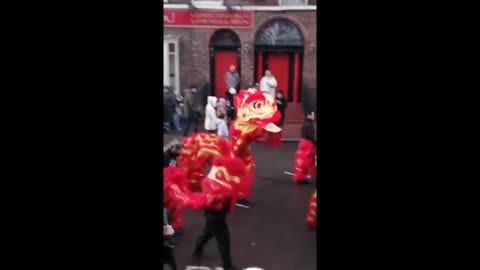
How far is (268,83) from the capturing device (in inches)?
122

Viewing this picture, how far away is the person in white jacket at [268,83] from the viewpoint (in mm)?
3096

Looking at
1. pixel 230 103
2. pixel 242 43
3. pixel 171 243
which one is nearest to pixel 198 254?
pixel 171 243

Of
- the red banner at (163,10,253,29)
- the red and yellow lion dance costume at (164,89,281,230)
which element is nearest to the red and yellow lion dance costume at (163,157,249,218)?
the red and yellow lion dance costume at (164,89,281,230)

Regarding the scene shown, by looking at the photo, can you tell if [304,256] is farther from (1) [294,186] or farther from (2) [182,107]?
(2) [182,107]

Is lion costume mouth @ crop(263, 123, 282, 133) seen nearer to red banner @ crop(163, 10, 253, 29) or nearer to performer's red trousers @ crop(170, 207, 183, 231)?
red banner @ crop(163, 10, 253, 29)

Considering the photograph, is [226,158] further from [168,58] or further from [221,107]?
[168,58]

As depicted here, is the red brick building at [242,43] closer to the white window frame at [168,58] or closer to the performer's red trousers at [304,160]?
the white window frame at [168,58]

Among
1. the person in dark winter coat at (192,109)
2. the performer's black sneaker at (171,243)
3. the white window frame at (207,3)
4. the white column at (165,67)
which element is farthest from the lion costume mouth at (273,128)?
the performer's black sneaker at (171,243)

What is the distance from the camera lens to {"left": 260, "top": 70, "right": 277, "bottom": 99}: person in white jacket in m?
3.10

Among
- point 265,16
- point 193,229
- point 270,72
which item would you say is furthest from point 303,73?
point 193,229

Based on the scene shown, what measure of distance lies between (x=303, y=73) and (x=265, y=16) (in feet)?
1.48

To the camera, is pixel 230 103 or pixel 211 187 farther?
pixel 230 103

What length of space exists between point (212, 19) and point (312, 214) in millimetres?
1394

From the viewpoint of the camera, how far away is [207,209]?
2883mm
